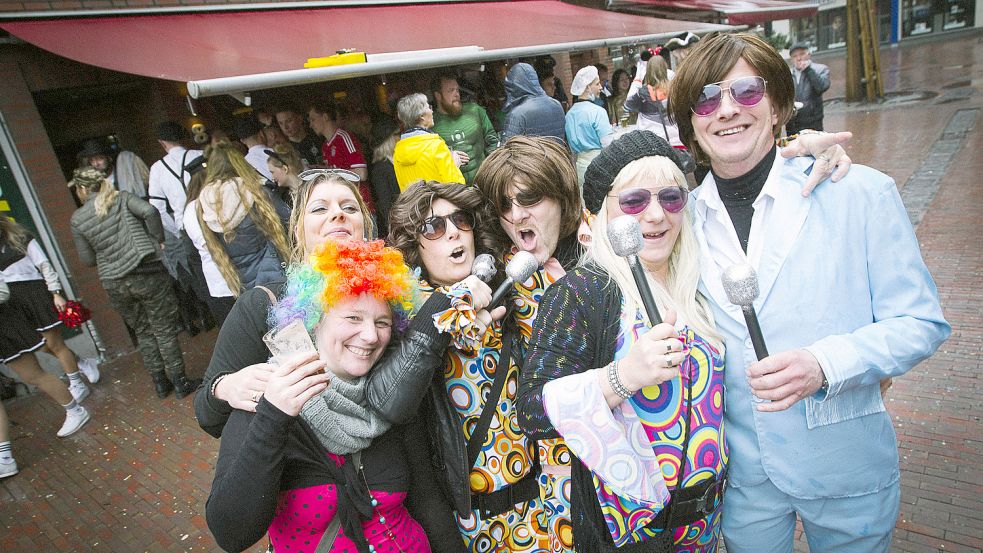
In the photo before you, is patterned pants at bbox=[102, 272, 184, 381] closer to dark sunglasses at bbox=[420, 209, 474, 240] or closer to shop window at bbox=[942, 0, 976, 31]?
dark sunglasses at bbox=[420, 209, 474, 240]

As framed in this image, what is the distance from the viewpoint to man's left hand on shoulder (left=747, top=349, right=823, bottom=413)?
133 cm

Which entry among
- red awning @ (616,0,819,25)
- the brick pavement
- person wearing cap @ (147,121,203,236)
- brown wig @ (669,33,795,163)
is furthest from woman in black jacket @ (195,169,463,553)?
red awning @ (616,0,819,25)

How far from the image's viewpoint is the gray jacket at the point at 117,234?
488cm

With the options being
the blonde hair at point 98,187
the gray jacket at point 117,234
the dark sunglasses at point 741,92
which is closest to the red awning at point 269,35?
the blonde hair at point 98,187

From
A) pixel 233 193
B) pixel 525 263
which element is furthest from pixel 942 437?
pixel 233 193

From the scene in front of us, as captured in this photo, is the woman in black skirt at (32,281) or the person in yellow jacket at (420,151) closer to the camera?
the person in yellow jacket at (420,151)

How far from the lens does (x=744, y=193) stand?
1.70m

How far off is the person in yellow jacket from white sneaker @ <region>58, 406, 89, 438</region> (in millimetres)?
3483

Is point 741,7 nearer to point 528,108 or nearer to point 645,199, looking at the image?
point 528,108

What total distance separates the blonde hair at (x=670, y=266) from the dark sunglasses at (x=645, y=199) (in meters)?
0.03

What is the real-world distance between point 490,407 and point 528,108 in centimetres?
400

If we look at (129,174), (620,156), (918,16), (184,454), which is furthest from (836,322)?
(918,16)

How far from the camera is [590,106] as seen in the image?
5.95 meters

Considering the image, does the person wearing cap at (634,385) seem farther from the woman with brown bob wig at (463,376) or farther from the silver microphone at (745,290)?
the woman with brown bob wig at (463,376)
